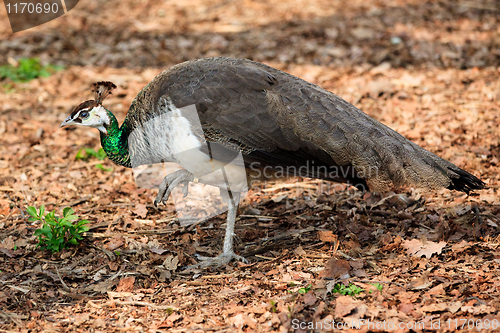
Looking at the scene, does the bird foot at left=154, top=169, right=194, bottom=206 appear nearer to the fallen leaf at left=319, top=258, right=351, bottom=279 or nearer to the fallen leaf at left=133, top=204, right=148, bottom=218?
the fallen leaf at left=133, top=204, right=148, bottom=218

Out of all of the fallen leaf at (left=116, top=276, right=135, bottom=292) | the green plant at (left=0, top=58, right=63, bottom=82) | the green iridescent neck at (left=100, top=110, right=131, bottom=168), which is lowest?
the fallen leaf at (left=116, top=276, right=135, bottom=292)

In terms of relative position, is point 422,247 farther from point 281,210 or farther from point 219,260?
point 219,260

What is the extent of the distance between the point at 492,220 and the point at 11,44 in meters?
8.52

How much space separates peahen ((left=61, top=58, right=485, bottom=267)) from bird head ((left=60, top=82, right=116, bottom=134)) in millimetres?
628

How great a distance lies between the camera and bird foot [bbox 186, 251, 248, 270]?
4082 millimetres

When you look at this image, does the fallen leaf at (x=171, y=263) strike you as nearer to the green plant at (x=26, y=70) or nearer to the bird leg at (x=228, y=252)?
the bird leg at (x=228, y=252)

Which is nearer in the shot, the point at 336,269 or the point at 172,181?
the point at 336,269

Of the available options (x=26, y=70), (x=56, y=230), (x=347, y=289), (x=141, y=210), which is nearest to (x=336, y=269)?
(x=347, y=289)

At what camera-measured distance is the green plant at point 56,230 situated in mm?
3936

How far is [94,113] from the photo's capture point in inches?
175

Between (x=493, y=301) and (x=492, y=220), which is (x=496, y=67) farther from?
(x=493, y=301)

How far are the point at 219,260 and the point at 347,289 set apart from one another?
1.23 meters

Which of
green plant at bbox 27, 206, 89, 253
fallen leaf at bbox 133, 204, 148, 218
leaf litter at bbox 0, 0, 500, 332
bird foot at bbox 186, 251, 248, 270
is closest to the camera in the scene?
leaf litter at bbox 0, 0, 500, 332

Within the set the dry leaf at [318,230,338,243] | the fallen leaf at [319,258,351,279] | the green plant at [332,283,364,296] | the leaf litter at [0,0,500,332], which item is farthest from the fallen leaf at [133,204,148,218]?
the green plant at [332,283,364,296]
